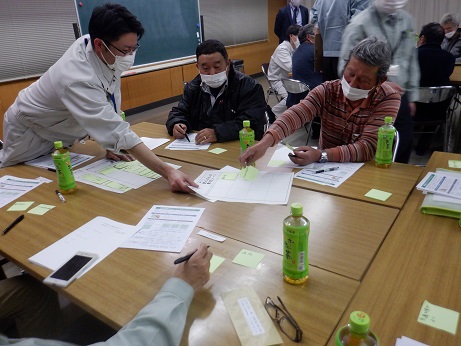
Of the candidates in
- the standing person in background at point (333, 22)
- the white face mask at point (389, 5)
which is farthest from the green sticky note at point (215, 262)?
the standing person in background at point (333, 22)

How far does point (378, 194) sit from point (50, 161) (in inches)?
67.5

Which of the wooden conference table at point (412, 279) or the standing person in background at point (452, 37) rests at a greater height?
the standing person in background at point (452, 37)

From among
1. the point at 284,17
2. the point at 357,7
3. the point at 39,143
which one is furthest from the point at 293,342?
the point at 284,17

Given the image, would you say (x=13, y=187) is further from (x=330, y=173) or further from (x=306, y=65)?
(x=306, y=65)

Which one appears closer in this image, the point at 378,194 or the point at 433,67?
the point at 378,194

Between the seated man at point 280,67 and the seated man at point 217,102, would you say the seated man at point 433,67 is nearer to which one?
the seated man at point 280,67

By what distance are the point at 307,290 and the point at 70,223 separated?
0.92 meters

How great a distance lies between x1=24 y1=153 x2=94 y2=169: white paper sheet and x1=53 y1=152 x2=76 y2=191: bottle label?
374 mm

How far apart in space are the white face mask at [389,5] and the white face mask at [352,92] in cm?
86

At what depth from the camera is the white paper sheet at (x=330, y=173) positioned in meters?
1.61

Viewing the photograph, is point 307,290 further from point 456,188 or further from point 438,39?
point 438,39

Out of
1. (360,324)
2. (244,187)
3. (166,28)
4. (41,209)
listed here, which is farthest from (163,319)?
(166,28)

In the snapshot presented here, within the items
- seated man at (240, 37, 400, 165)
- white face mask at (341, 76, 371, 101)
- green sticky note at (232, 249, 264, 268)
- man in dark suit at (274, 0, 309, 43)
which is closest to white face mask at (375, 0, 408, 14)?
seated man at (240, 37, 400, 165)

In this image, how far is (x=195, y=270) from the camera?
979mm
